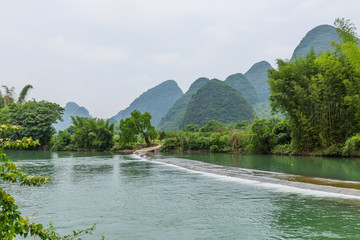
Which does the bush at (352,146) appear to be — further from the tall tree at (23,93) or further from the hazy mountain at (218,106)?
the hazy mountain at (218,106)

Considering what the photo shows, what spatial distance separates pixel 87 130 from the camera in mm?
40531

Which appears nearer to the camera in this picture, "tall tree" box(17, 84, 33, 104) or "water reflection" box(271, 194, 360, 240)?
"water reflection" box(271, 194, 360, 240)

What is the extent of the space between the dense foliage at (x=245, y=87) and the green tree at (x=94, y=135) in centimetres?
8891

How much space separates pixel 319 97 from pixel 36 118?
40988mm

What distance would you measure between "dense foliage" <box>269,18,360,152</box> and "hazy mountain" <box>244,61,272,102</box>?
10946 cm

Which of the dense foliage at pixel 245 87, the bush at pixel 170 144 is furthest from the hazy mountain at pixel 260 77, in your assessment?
the bush at pixel 170 144

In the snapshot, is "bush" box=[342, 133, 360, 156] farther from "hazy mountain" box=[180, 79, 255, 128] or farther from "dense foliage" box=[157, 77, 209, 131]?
"dense foliage" box=[157, 77, 209, 131]

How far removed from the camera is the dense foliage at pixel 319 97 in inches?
779

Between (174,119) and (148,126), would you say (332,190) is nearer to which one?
(148,126)

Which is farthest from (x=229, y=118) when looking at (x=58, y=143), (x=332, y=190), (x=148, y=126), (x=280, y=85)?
(x=332, y=190)

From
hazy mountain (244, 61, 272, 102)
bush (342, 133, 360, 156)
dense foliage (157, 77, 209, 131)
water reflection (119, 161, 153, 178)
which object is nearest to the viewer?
water reflection (119, 161, 153, 178)

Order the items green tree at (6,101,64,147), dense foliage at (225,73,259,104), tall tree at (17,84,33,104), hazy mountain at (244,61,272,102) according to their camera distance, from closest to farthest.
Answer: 1. green tree at (6,101,64,147)
2. tall tree at (17,84,33,104)
3. dense foliage at (225,73,259,104)
4. hazy mountain at (244,61,272,102)

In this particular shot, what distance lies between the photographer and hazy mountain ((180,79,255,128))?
82.0 metres

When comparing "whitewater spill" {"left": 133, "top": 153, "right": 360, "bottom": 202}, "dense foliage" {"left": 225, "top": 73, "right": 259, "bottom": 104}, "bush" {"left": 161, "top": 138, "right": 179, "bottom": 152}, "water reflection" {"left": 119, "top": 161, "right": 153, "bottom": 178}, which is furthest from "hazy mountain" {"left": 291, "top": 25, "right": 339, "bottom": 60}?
"whitewater spill" {"left": 133, "top": 153, "right": 360, "bottom": 202}
